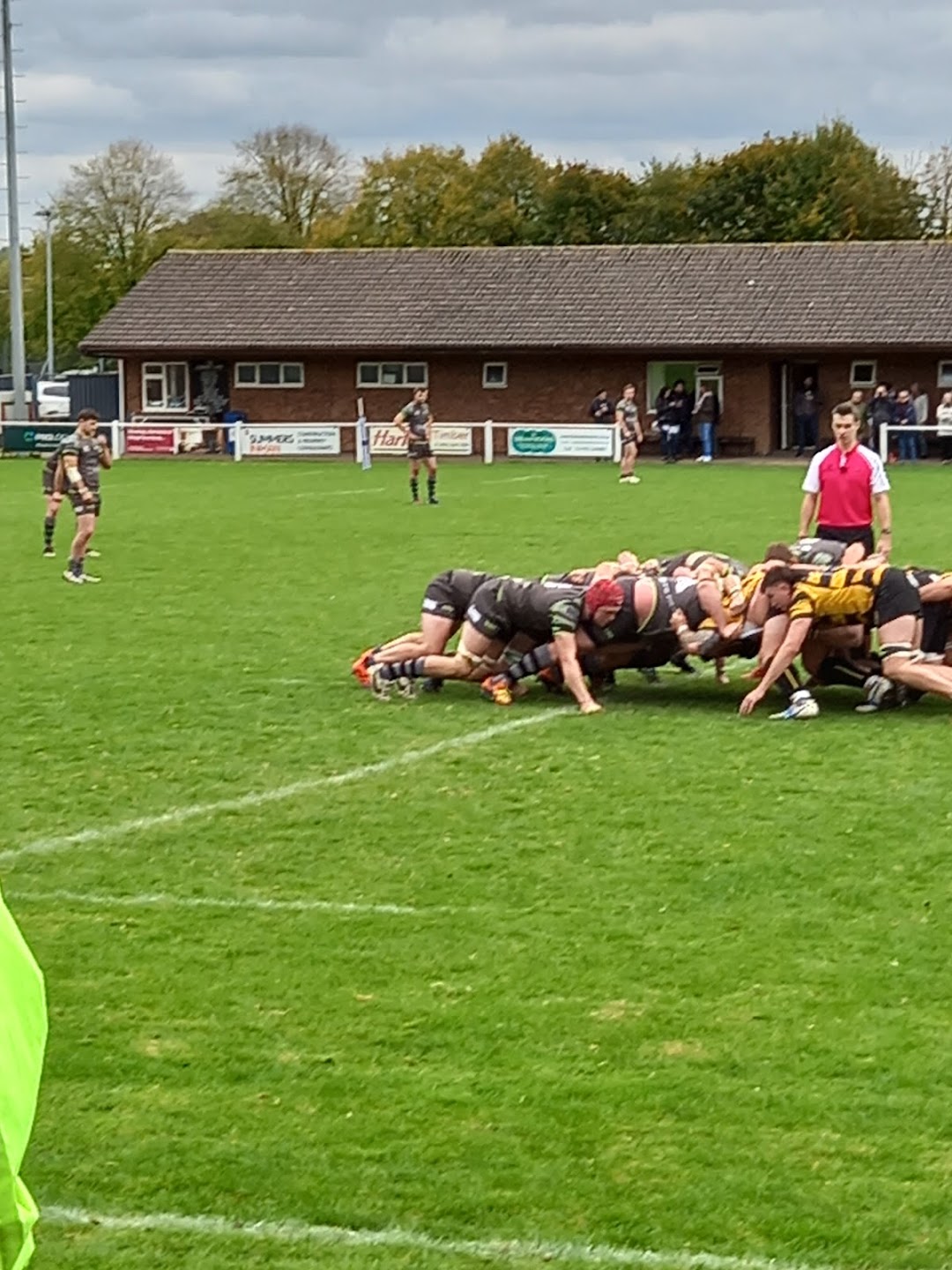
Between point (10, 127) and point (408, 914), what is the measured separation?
5072 cm

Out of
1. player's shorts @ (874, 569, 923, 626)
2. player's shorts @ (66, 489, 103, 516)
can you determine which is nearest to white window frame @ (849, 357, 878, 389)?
player's shorts @ (66, 489, 103, 516)

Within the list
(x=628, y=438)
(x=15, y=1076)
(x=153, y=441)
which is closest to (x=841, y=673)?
(x=15, y=1076)

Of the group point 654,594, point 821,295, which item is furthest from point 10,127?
point 654,594

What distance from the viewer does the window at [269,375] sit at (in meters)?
54.6

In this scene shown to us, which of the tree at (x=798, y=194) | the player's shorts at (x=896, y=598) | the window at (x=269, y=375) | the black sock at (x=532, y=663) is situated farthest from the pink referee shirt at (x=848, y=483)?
the tree at (x=798, y=194)

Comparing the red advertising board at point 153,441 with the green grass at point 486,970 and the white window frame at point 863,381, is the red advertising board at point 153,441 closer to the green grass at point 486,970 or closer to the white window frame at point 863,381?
the white window frame at point 863,381

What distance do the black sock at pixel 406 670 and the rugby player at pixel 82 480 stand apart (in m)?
7.90

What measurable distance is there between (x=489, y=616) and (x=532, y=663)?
391 mm

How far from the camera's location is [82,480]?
68.9ft

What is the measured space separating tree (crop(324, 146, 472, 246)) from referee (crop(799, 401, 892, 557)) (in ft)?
235

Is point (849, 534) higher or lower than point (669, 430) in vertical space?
lower

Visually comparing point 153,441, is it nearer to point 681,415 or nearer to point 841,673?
point 681,415

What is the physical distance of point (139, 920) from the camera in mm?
7934

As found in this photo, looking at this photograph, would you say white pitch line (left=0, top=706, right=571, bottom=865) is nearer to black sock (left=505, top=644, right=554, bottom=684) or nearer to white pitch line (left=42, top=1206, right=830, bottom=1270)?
black sock (left=505, top=644, right=554, bottom=684)
